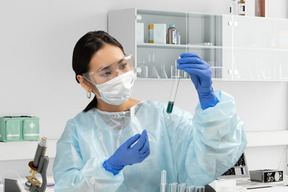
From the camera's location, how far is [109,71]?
160 centimetres

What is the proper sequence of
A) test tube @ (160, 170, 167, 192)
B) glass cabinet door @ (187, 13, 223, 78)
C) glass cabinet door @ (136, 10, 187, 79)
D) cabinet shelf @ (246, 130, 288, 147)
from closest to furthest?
test tube @ (160, 170, 167, 192) → glass cabinet door @ (136, 10, 187, 79) → glass cabinet door @ (187, 13, 223, 78) → cabinet shelf @ (246, 130, 288, 147)

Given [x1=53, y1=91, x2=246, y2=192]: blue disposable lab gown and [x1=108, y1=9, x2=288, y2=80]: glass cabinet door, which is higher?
[x1=108, y1=9, x2=288, y2=80]: glass cabinet door

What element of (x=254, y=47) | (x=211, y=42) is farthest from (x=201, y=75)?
(x=254, y=47)

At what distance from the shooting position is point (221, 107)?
1374 mm

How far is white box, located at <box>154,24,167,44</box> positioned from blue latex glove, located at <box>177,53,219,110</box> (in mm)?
2275

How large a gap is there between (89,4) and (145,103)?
226 centimetres

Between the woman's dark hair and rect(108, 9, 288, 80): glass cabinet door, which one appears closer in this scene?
the woman's dark hair

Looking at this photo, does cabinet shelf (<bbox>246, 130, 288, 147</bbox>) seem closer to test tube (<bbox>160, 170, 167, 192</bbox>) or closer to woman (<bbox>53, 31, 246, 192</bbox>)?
woman (<bbox>53, 31, 246, 192</bbox>)

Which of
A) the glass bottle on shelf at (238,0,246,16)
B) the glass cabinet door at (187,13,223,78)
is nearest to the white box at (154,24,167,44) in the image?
the glass cabinet door at (187,13,223,78)

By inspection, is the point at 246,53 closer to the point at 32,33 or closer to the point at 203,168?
the point at 32,33

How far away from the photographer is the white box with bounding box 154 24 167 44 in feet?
12.0

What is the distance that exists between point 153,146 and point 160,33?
2183 millimetres

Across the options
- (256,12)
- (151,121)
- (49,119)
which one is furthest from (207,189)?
(256,12)

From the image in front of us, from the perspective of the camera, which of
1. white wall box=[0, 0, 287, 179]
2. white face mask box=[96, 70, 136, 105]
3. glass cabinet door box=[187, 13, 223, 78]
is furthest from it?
glass cabinet door box=[187, 13, 223, 78]
